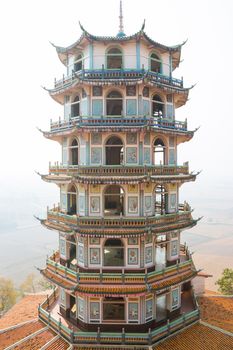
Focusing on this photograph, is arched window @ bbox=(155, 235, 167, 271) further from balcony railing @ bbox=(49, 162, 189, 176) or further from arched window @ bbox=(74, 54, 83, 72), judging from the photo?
arched window @ bbox=(74, 54, 83, 72)

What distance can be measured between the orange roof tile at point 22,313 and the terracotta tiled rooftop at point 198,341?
10457 mm

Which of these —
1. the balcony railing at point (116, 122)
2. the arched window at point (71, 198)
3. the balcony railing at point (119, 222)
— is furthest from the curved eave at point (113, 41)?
the balcony railing at point (119, 222)

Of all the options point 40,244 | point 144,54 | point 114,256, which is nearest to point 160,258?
point 114,256

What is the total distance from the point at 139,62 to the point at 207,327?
1790 cm

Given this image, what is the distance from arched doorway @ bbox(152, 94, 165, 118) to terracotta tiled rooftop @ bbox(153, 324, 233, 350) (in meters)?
14.5

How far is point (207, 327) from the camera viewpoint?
65.2ft

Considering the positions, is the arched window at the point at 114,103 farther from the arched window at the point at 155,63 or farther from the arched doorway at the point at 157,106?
the arched window at the point at 155,63

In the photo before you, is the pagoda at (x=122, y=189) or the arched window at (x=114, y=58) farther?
the arched window at (x=114, y=58)

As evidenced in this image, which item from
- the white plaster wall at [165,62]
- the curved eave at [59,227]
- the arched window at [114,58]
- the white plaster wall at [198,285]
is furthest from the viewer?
the white plaster wall at [198,285]

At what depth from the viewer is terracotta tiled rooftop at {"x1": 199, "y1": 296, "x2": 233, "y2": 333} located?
20741 millimetres

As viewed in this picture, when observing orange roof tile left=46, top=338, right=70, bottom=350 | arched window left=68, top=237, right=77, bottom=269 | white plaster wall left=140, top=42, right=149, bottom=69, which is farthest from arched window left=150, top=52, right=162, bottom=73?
orange roof tile left=46, top=338, right=70, bottom=350

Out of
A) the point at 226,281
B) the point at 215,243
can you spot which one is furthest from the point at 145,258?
the point at 215,243

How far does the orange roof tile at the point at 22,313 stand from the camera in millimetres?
22127

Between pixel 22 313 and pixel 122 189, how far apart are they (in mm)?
Answer: 13462
